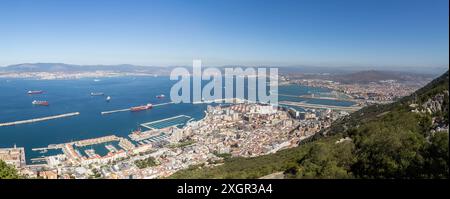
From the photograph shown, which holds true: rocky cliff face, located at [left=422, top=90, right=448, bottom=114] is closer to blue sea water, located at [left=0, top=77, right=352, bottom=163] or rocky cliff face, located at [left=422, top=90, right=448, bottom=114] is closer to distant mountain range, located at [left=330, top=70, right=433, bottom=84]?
blue sea water, located at [left=0, top=77, right=352, bottom=163]

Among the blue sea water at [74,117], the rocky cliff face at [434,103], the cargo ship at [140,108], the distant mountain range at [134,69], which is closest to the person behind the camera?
the rocky cliff face at [434,103]

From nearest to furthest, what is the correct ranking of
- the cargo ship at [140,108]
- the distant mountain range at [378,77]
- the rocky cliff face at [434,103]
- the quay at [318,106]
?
the rocky cliff face at [434,103]
the quay at [318,106]
the cargo ship at [140,108]
the distant mountain range at [378,77]

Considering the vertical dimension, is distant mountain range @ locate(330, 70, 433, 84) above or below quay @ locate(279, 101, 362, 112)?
above

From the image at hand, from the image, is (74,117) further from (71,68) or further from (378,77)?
(71,68)

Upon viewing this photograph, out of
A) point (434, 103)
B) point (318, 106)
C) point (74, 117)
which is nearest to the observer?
point (434, 103)

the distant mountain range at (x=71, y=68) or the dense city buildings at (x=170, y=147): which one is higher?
the distant mountain range at (x=71, y=68)

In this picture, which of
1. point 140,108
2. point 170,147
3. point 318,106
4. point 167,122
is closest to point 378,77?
point 318,106

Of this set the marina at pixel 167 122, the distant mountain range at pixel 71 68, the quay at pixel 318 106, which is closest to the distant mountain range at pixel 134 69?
the distant mountain range at pixel 71 68

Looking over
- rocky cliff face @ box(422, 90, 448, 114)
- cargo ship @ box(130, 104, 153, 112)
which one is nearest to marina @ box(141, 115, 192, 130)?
cargo ship @ box(130, 104, 153, 112)

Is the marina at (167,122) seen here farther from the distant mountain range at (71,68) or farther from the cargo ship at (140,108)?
the distant mountain range at (71,68)

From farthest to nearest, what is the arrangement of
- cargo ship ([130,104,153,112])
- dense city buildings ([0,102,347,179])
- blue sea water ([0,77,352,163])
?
cargo ship ([130,104,153,112]) → blue sea water ([0,77,352,163]) → dense city buildings ([0,102,347,179])

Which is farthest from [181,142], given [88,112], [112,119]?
[88,112]
